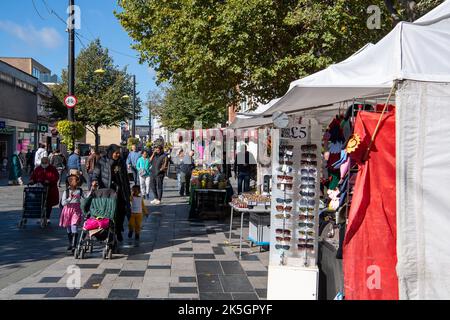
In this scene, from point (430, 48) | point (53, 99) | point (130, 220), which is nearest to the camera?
point (430, 48)

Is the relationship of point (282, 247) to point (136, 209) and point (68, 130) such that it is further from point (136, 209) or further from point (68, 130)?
point (68, 130)

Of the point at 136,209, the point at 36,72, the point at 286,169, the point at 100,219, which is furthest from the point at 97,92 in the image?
the point at 286,169

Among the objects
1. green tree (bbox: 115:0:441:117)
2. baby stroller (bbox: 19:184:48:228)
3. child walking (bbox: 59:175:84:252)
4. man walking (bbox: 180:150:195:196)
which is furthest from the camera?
man walking (bbox: 180:150:195:196)

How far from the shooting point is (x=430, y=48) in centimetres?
385

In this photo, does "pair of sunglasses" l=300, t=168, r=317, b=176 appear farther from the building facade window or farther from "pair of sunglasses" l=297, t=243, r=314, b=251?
the building facade window

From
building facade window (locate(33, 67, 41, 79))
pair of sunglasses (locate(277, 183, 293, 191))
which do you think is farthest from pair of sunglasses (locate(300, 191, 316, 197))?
building facade window (locate(33, 67, 41, 79))

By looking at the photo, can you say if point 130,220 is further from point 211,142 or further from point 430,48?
point 211,142

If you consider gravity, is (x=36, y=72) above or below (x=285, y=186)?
above

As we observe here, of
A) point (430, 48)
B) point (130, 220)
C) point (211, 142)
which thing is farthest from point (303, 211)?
point (211, 142)

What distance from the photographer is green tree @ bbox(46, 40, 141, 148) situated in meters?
38.3

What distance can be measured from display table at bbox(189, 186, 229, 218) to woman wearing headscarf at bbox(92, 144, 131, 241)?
3.61 meters

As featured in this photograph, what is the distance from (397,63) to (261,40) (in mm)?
8724

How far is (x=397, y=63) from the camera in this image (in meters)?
3.81

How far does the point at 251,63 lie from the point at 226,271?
673cm
